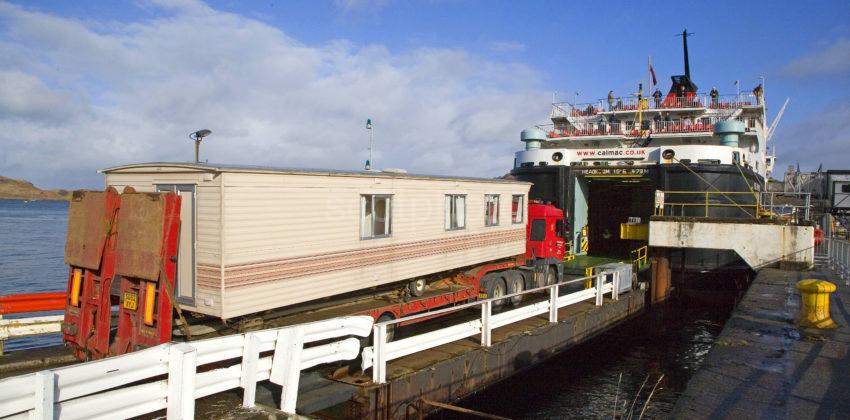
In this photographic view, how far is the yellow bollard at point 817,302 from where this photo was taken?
984cm

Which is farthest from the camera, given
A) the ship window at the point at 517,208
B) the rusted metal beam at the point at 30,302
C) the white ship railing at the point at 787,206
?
the white ship railing at the point at 787,206

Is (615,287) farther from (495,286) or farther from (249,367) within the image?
(249,367)

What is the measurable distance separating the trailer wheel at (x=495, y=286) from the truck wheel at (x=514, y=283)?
18cm

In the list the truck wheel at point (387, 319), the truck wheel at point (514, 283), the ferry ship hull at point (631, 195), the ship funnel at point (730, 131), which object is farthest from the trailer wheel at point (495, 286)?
the ship funnel at point (730, 131)

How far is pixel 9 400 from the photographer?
461cm

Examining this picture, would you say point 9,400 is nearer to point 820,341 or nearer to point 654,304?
point 820,341

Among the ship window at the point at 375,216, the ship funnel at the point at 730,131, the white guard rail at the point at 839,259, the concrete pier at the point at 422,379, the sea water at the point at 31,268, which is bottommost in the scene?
the sea water at the point at 31,268

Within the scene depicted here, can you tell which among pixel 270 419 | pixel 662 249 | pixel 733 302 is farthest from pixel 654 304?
pixel 270 419

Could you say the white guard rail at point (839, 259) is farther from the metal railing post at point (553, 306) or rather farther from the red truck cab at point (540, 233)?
the metal railing post at point (553, 306)

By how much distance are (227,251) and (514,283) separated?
9526 mm

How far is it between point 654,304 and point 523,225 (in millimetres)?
5076

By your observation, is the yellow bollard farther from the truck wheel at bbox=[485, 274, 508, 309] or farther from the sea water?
the sea water

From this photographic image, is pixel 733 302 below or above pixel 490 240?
below

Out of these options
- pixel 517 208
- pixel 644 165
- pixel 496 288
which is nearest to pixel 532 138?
pixel 644 165
